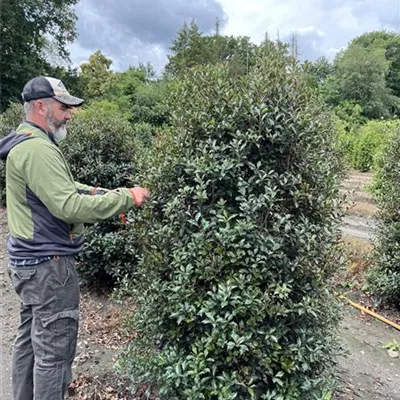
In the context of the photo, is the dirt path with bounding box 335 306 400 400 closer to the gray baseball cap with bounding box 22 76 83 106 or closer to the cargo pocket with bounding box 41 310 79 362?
the cargo pocket with bounding box 41 310 79 362

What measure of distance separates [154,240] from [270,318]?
30.0 inches

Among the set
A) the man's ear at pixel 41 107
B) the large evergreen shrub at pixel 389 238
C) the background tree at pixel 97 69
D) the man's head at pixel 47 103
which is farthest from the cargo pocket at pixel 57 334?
the background tree at pixel 97 69

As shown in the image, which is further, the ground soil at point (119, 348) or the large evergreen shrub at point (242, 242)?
the ground soil at point (119, 348)

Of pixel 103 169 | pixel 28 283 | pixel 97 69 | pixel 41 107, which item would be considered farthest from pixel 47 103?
pixel 97 69

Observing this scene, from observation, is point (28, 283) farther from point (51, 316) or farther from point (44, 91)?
point (44, 91)

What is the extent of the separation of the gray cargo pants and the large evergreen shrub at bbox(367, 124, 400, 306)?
12.9ft

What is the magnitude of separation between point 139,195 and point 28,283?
0.76m

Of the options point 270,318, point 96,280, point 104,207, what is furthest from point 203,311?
point 96,280

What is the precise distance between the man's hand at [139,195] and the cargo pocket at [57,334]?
71 centimetres

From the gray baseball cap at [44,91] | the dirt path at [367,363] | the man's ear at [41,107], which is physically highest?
the gray baseball cap at [44,91]

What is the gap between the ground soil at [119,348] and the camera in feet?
9.68

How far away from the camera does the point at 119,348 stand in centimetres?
348

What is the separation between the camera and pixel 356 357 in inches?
152

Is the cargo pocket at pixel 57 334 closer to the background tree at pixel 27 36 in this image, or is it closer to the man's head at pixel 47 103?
the man's head at pixel 47 103
